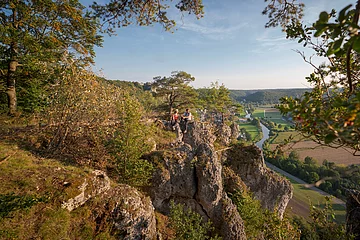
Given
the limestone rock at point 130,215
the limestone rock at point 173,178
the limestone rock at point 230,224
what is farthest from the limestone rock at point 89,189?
the limestone rock at point 230,224

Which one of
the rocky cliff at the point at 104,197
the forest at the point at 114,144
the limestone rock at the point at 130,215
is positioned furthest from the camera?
the limestone rock at the point at 130,215

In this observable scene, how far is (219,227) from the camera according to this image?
10.2 meters

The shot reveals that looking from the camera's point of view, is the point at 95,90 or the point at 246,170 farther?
the point at 246,170

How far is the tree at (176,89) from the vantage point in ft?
65.4

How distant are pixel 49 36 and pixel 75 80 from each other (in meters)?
4.82

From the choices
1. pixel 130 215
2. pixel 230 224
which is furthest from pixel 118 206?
pixel 230 224

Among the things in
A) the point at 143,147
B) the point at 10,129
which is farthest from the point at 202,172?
the point at 10,129

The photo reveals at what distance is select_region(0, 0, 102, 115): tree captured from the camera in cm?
839

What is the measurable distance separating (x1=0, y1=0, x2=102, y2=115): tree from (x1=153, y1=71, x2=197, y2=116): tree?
1004 cm

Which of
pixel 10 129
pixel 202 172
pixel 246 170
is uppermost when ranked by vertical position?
pixel 10 129

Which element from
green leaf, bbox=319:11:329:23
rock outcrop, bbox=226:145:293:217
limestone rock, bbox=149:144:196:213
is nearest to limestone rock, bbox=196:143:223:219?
limestone rock, bbox=149:144:196:213

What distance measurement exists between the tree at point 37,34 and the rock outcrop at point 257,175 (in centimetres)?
1353

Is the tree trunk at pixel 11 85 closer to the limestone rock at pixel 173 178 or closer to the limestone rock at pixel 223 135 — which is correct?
the limestone rock at pixel 173 178

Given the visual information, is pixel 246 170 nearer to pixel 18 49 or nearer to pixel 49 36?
pixel 49 36
